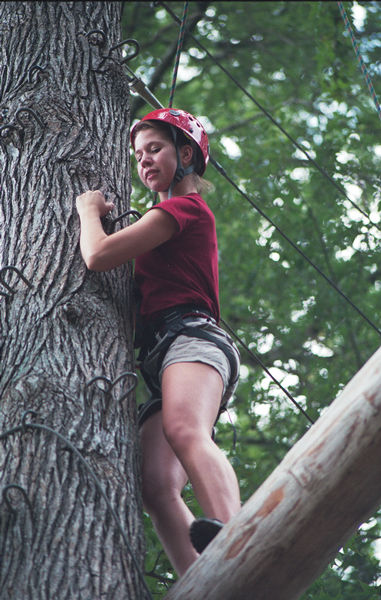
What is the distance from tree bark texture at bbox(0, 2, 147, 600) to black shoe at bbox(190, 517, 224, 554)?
143mm

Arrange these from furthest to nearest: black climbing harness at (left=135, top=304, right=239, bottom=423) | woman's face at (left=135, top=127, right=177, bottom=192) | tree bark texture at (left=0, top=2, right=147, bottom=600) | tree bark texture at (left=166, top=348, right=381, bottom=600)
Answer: woman's face at (left=135, top=127, right=177, bottom=192), black climbing harness at (left=135, top=304, right=239, bottom=423), tree bark texture at (left=0, top=2, right=147, bottom=600), tree bark texture at (left=166, top=348, right=381, bottom=600)

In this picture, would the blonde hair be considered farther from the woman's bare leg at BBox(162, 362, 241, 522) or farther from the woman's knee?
→ the woman's knee

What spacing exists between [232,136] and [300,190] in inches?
90.0

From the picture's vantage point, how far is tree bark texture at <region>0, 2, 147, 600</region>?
1.78m

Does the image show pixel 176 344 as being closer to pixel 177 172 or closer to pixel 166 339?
pixel 166 339

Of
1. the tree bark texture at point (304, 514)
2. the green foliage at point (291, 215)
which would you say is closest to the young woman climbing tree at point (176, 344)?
the tree bark texture at point (304, 514)

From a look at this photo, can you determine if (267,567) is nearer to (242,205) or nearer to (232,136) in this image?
(242,205)

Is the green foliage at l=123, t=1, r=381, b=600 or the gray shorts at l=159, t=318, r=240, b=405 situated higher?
the green foliage at l=123, t=1, r=381, b=600

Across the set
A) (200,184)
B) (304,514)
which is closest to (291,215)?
(200,184)

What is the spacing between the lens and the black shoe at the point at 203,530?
1.93m

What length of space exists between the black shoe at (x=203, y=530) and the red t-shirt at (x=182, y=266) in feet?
2.57

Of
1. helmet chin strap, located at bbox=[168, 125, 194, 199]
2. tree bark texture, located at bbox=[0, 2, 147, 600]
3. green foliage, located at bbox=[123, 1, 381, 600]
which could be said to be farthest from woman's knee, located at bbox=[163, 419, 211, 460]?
green foliage, located at bbox=[123, 1, 381, 600]

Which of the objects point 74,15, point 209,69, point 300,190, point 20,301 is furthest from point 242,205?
point 20,301

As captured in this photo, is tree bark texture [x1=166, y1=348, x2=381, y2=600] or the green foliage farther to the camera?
the green foliage
